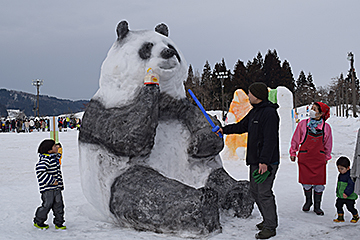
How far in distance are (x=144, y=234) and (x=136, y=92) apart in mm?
1394

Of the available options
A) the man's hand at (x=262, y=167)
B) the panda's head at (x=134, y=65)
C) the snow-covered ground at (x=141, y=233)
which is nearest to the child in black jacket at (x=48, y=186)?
the snow-covered ground at (x=141, y=233)

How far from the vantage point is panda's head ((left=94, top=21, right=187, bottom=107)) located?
3393 mm

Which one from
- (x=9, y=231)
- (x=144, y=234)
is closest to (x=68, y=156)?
(x=9, y=231)

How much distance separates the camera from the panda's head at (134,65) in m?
3.39

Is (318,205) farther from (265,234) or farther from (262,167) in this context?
(262,167)

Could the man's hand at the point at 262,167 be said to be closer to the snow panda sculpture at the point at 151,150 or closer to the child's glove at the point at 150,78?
A: the snow panda sculpture at the point at 151,150

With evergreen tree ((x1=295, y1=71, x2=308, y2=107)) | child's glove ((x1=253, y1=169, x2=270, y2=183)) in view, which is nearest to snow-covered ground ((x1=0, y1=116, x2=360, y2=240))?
child's glove ((x1=253, y1=169, x2=270, y2=183))

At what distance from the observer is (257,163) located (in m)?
3.07

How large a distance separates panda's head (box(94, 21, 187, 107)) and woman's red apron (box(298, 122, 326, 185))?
1792 mm

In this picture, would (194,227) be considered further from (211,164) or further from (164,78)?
(164,78)

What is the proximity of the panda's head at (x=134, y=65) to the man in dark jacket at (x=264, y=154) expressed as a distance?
2.99ft

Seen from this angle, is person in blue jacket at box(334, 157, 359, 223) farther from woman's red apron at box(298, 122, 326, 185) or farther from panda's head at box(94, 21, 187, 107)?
panda's head at box(94, 21, 187, 107)

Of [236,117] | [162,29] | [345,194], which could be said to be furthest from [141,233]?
[236,117]

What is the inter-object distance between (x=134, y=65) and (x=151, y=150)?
0.91 meters
